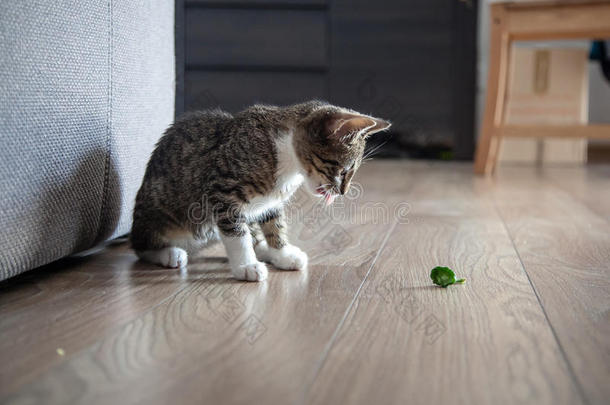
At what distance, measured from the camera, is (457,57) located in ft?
13.4

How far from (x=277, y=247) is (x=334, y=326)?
1.58ft

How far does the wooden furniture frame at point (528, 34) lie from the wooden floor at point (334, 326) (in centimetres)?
147

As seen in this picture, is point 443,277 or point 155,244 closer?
point 443,277

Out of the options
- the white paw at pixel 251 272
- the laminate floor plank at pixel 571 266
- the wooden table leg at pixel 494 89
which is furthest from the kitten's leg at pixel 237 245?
the wooden table leg at pixel 494 89

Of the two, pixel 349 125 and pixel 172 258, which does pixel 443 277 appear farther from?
pixel 172 258

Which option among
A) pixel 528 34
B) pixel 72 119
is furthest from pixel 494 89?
pixel 72 119

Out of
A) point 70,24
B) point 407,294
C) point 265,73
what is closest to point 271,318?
point 407,294

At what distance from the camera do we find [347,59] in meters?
4.16

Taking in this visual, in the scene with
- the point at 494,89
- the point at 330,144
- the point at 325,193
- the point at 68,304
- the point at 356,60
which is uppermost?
the point at 356,60

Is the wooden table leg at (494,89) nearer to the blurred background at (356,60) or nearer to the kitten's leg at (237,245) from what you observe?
the blurred background at (356,60)

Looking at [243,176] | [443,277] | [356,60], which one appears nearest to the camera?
[443,277]

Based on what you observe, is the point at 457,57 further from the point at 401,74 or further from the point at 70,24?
the point at 70,24

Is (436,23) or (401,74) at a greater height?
(436,23)

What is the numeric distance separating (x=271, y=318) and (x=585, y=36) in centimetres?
261
